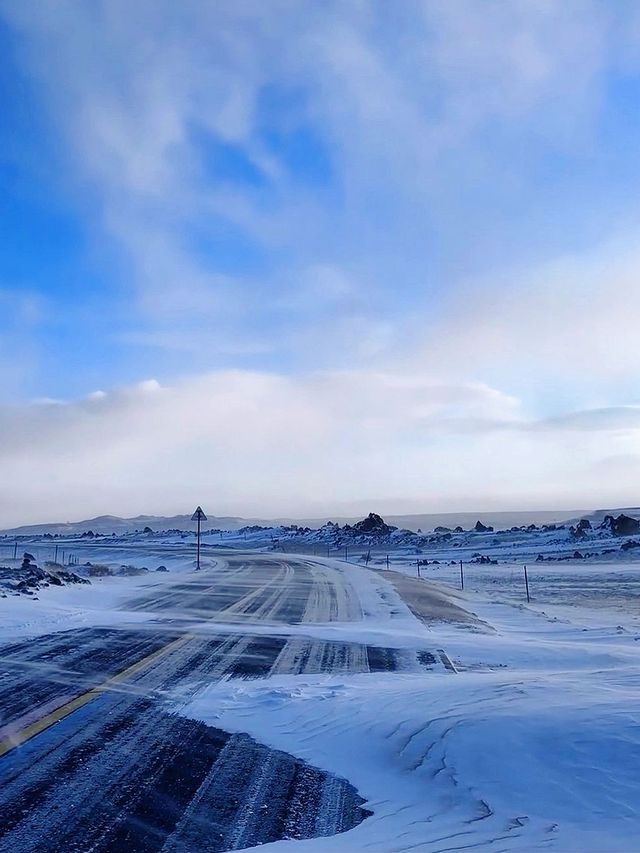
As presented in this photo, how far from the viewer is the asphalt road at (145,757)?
4.27m

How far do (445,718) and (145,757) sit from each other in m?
2.62

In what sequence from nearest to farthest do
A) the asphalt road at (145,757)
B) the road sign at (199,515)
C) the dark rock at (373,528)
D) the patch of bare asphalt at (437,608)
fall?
the asphalt road at (145,757), the patch of bare asphalt at (437,608), the road sign at (199,515), the dark rock at (373,528)

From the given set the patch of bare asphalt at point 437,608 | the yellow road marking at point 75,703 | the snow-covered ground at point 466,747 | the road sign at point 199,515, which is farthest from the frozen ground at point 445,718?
the road sign at point 199,515

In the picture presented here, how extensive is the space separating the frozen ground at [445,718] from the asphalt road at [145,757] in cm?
17

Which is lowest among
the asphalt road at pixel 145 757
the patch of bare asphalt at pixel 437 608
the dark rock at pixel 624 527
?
the patch of bare asphalt at pixel 437 608

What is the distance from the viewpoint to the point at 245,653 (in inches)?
408

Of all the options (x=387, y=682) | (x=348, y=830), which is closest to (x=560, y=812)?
(x=348, y=830)

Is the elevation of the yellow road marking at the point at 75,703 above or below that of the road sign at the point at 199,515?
below

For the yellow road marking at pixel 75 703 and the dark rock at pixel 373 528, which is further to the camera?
the dark rock at pixel 373 528

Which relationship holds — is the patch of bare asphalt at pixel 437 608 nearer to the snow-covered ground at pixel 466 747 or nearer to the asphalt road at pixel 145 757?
the asphalt road at pixel 145 757

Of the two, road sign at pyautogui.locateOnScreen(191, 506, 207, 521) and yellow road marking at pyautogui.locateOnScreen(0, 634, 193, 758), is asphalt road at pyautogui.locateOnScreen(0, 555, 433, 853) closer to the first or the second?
yellow road marking at pyautogui.locateOnScreen(0, 634, 193, 758)

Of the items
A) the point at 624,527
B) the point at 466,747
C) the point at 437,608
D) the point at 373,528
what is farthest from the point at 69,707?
the point at 373,528

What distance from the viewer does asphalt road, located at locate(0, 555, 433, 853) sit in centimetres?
427

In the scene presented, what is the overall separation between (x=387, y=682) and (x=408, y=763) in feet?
9.45
